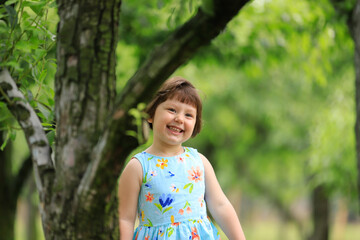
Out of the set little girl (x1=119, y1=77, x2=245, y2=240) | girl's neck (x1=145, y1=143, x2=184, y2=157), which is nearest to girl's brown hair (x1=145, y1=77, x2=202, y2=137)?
little girl (x1=119, y1=77, x2=245, y2=240)

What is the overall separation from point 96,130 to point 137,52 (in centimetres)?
456

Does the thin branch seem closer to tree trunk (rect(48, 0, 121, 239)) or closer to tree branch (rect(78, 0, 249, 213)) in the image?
tree trunk (rect(48, 0, 121, 239))

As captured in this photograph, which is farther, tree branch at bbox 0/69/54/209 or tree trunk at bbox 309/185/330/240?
tree trunk at bbox 309/185/330/240

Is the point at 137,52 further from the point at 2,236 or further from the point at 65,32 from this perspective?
the point at 65,32

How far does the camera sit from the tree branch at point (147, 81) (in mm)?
1217

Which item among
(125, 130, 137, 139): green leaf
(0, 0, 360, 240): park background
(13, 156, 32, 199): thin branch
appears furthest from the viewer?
(13, 156, 32, 199): thin branch

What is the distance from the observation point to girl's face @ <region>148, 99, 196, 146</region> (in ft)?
7.27

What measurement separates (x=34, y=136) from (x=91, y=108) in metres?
0.22

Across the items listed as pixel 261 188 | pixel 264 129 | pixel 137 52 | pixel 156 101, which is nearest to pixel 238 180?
pixel 261 188

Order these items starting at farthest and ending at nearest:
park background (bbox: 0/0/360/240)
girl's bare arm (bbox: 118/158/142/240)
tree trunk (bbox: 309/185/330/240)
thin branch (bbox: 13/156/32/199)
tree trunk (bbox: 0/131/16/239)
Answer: tree trunk (bbox: 309/185/330/240)
thin branch (bbox: 13/156/32/199)
tree trunk (bbox: 0/131/16/239)
park background (bbox: 0/0/360/240)
girl's bare arm (bbox: 118/158/142/240)

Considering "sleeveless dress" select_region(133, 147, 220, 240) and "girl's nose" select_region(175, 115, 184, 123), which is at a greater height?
"girl's nose" select_region(175, 115, 184, 123)

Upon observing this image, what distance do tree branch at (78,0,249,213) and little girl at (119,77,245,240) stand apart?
901 millimetres

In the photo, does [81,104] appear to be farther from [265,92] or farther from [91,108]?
[265,92]

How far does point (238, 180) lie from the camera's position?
17.8 m
